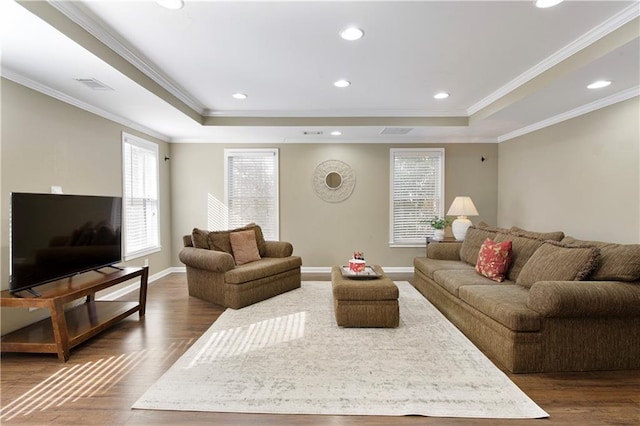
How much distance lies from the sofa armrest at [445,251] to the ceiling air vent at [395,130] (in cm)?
184

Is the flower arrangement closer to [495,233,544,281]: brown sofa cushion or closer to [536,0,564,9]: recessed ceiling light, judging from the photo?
[495,233,544,281]: brown sofa cushion

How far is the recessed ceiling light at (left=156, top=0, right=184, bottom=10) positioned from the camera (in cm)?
207

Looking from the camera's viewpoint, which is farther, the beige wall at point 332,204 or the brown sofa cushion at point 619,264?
the beige wall at point 332,204

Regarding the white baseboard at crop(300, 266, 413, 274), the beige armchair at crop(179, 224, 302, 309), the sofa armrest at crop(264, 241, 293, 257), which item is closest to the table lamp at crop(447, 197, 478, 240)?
the white baseboard at crop(300, 266, 413, 274)

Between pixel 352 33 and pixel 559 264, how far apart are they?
2.60 meters

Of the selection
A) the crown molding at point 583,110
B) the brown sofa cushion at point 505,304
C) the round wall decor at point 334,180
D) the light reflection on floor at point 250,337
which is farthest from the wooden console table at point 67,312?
the crown molding at point 583,110

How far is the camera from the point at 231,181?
18.7ft

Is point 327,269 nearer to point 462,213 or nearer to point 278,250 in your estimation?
point 278,250

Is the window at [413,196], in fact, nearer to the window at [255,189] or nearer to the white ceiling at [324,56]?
the white ceiling at [324,56]

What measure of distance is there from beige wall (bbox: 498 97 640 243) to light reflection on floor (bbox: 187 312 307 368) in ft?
11.6

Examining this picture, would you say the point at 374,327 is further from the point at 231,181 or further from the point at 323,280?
the point at 231,181

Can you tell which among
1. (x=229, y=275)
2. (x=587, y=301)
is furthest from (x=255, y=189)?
(x=587, y=301)

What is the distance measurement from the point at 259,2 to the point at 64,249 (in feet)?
8.89

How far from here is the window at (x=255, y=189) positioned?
18.6ft
